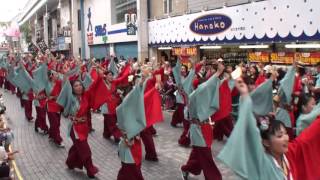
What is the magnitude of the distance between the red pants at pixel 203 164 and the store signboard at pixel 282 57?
685cm

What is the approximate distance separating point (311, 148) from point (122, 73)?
8450 millimetres

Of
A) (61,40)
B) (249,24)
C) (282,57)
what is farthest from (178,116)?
(61,40)

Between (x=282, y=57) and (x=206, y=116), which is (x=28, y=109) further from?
(x=206, y=116)

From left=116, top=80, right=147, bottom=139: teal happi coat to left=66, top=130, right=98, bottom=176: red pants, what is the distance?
2.11 metres

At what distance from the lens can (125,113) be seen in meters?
6.50

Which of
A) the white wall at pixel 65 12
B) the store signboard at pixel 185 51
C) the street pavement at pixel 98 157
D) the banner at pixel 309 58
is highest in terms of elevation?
the white wall at pixel 65 12

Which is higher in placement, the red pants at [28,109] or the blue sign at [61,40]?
the blue sign at [61,40]

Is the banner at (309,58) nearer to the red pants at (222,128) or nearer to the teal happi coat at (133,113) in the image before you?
the red pants at (222,128)

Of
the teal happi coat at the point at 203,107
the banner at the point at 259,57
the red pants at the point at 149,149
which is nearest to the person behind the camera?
the teal happi coat at the point at 203,107

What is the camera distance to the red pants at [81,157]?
8.40 metres

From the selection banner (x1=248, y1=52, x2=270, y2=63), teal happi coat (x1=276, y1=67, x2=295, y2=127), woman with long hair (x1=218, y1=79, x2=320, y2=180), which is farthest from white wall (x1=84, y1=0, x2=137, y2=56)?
woman with long hair (x1=218, y1=79, x2=320, y2=180)

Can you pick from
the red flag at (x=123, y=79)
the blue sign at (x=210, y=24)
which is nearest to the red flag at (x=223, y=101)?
the red flag at (x=123, y=79)

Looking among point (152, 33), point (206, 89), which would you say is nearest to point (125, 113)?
point (206, 89)

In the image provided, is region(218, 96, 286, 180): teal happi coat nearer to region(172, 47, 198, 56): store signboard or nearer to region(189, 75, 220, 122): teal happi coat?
region(189, 75, 220, 122): teal happi coat
